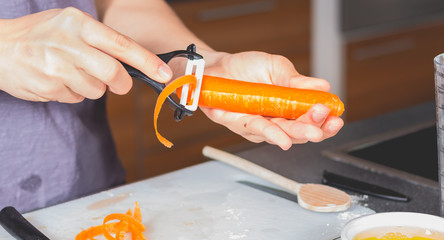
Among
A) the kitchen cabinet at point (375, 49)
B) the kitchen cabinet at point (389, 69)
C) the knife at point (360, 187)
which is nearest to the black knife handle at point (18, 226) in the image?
the knife at point (360, 187)

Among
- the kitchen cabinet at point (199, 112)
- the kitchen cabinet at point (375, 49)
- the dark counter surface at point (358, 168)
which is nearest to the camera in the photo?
the dark counter surface at point (358, 168)

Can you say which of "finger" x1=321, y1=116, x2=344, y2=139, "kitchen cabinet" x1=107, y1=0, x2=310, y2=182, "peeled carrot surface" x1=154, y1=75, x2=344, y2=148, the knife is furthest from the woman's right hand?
"kitchen cabinet" x1=107, y1=0, x2=310, y2=182

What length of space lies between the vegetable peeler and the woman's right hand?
0.02 meters

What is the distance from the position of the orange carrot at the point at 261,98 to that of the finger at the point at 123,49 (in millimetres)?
123

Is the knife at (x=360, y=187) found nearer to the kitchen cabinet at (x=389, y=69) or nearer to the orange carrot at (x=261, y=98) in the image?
the orange carrot at (x=261, y=98)

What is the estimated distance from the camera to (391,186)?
103 cm

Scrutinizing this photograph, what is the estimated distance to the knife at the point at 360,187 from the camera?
3.21 feet

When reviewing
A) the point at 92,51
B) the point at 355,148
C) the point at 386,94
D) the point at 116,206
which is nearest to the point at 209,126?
the point at 386,94

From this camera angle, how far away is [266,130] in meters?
0.85

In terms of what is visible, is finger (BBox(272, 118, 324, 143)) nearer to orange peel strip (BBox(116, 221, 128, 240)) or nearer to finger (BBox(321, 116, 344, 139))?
finger (BBox(321, 116, 344, 139))

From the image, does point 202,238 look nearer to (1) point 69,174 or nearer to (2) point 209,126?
(1) point 69,174

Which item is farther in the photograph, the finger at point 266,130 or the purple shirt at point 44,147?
the purple shirt at point 44,147

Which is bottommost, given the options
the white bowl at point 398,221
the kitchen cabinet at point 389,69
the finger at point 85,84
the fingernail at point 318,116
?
the kitchen cabinet at point 389,69

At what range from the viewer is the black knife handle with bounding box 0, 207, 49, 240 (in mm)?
835
